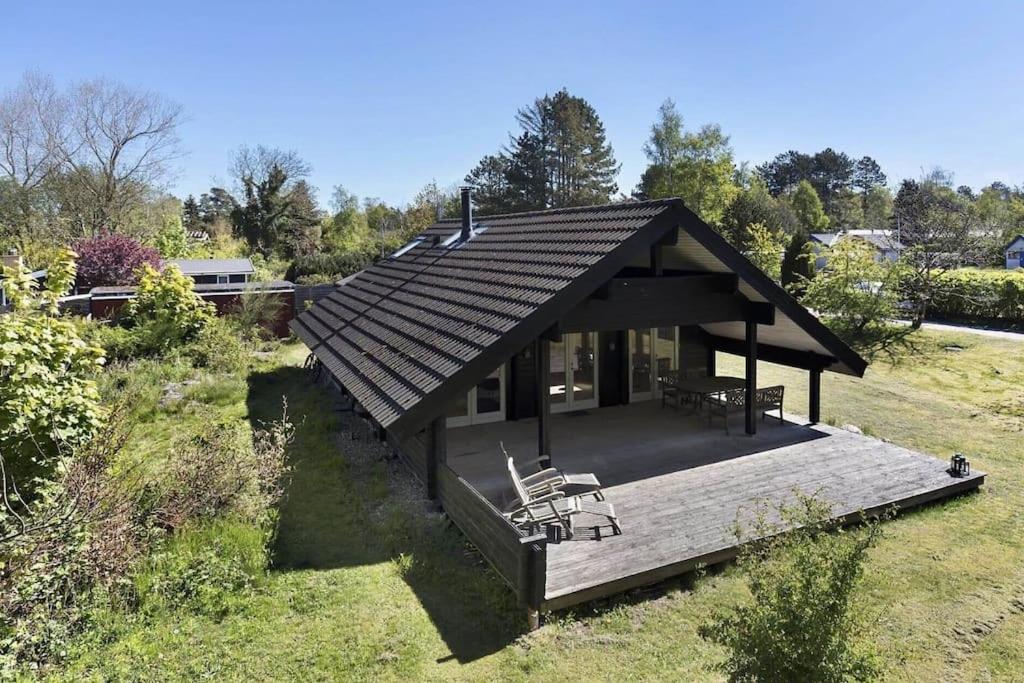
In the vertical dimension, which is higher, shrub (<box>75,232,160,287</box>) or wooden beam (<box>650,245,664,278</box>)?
shrub (<box>75,232,160,287</box>)

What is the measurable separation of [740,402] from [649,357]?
2419mm

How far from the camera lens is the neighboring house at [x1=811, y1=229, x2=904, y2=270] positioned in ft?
72.2

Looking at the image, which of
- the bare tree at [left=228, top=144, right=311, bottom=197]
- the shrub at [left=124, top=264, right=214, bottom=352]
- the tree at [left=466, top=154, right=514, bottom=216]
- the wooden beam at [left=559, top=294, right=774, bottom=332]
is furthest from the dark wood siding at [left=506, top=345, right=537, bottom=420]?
the bare tree at [left=228, top=144, right=311, bottom=197]

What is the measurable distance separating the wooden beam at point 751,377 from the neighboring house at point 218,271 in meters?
23.6

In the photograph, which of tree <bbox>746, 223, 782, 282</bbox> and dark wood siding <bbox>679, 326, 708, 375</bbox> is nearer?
dark wood siding <bbox>679, 326, 708, 375</bbox>

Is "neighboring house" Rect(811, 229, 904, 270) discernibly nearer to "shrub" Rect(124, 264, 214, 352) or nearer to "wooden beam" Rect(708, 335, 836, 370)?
"wooden beam" Rect(708, 335, 836, 370)

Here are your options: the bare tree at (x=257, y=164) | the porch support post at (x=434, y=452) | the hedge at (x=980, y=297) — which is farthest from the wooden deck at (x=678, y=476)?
the bare tree at (x=257, y=164)

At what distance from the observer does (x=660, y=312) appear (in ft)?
27.3

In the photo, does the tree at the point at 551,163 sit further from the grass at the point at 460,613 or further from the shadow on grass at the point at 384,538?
the grass at the point at 460,613

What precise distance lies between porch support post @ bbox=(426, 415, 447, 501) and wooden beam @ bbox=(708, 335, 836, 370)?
5.65 metres

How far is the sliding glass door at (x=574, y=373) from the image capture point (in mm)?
10844

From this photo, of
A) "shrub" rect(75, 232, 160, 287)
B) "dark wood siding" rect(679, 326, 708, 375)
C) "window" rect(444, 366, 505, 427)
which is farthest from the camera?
"shrub" rect(75, 232, 160, 287)

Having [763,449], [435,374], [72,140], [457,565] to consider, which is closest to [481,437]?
[435,374]


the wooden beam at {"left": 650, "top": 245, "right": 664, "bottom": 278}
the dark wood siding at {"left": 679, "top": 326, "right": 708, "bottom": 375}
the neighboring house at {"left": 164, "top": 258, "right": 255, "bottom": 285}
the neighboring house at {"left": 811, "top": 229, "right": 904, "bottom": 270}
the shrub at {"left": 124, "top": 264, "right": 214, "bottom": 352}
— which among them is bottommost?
the dark wood siding at {"left": 679, "top": 326, "right": 708, "bottom": 375}
